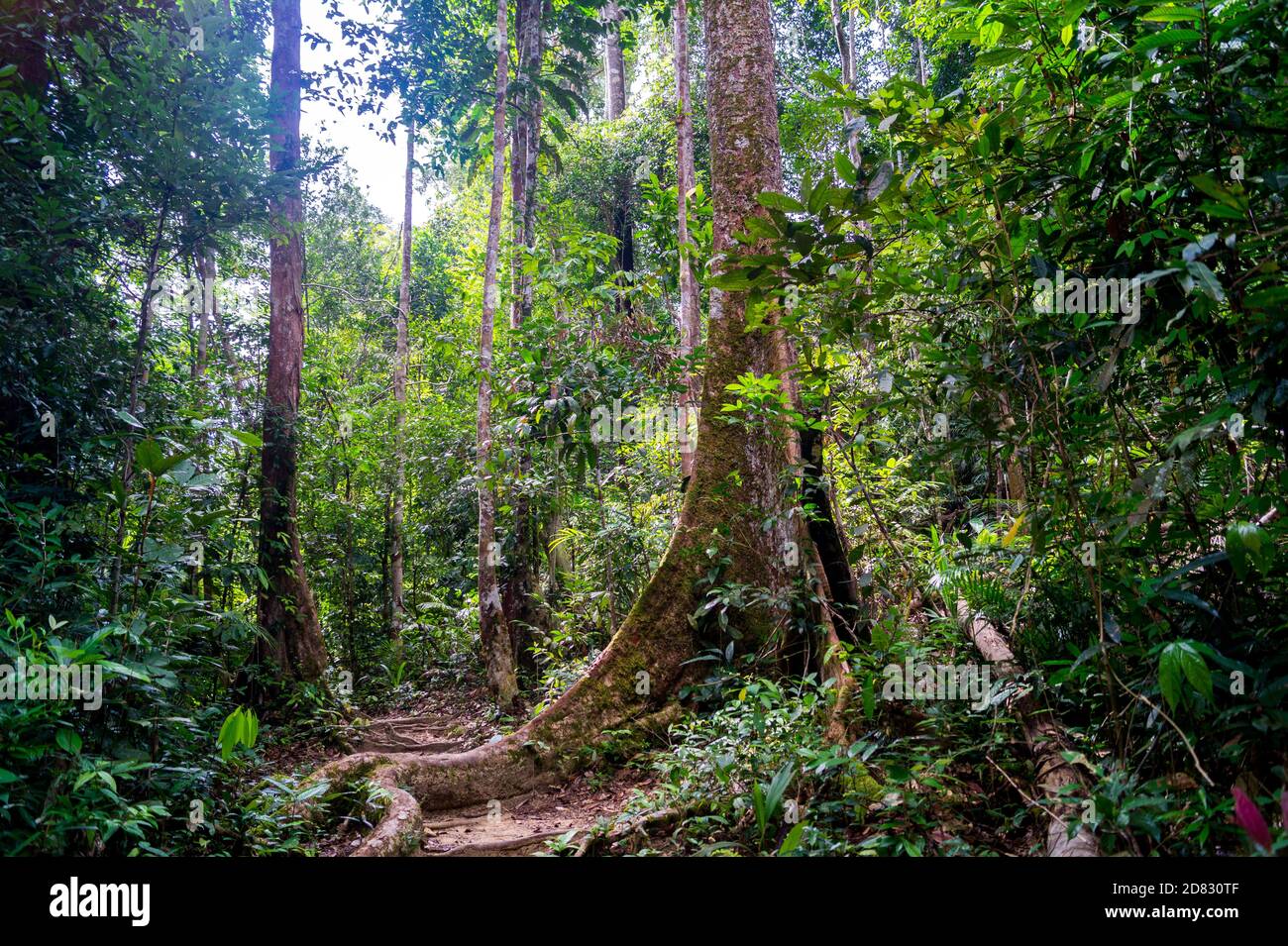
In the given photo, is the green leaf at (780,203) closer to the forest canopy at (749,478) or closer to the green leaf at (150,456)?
the forest canopy at (749,478)

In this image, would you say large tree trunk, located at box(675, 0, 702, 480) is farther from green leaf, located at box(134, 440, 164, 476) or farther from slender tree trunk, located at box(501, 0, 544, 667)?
green leaf, located at box(134, 440, 164, 476)

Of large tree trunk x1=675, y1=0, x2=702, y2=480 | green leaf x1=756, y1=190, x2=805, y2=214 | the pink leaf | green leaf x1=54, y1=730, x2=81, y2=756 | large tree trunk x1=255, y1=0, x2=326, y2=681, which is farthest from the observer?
large tree trunk x1=255, y1=0, x2=326, y2=681

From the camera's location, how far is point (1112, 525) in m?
2.20

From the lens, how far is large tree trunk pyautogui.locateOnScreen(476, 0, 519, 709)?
7574mm

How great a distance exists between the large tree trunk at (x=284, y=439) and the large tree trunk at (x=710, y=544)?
3325mm

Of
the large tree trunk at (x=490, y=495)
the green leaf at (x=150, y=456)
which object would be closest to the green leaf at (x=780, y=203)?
the green leaf at (x=150, y=456)

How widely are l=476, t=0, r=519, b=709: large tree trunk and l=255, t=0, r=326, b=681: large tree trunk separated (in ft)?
6.13

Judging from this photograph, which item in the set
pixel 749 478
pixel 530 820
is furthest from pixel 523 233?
pixel 530 820

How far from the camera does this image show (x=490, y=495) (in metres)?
7.78

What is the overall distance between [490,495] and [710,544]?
348cm

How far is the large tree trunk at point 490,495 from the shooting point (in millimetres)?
7574

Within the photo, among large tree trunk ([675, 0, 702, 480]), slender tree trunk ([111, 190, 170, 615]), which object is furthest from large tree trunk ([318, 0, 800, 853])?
slender tree trunk ([111, 190, 170, 615])
